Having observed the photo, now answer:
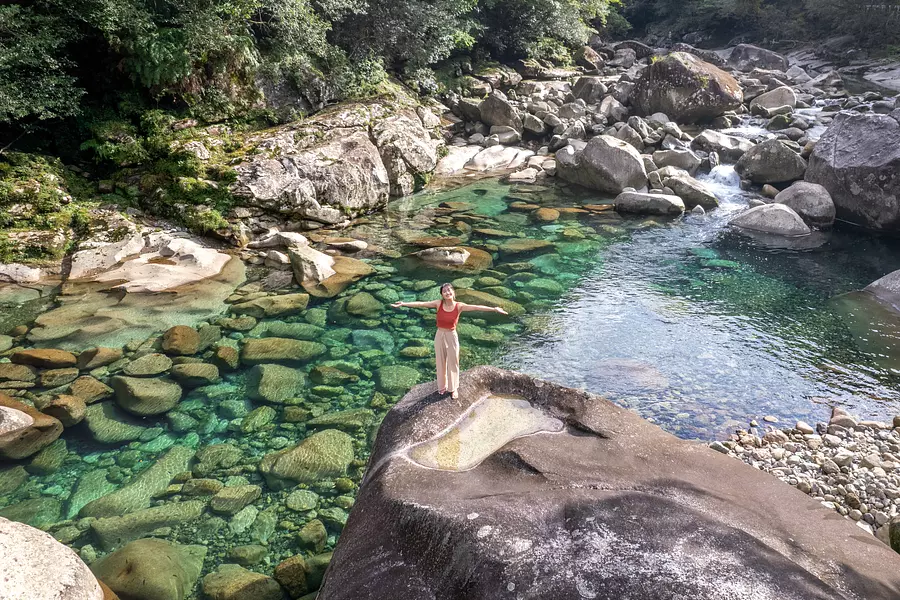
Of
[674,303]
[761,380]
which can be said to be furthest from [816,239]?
[761,380]

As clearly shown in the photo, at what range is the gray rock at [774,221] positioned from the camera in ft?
49.3

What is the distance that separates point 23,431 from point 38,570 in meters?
3.71

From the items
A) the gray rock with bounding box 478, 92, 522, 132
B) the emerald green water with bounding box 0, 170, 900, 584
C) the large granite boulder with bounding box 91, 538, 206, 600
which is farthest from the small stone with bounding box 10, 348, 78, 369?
the gray rock with bounding box 478, 92, 522, 132

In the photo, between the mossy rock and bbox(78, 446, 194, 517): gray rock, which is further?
the mossy rock

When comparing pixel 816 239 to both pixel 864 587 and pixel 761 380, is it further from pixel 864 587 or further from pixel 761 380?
pixel 864 587

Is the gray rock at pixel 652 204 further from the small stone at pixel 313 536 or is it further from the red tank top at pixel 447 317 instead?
the small stone at pixel 313 536

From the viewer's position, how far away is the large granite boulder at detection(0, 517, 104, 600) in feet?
12.5

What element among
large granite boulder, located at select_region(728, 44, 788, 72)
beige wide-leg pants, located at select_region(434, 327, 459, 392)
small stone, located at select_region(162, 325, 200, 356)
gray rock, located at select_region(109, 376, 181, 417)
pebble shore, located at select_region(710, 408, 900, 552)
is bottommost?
pebble shore, located at select_region(710, 408, 900, 552)

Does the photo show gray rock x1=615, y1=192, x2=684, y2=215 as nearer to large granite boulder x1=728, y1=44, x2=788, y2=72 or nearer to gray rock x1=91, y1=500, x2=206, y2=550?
gray rock x1=91, y1=500, x2=206, y2=550

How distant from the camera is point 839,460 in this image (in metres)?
6.41

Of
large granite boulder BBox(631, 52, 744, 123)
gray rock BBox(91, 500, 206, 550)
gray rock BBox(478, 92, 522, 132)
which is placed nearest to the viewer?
gray rock BBox(91, 500, 206, 550)

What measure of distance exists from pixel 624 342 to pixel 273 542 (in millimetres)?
6559

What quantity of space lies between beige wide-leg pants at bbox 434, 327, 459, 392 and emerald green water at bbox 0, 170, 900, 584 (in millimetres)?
1874

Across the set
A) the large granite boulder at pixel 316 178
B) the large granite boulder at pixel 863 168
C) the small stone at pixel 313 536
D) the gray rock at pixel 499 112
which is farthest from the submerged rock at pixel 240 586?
the gray rock at pixel 499 112
